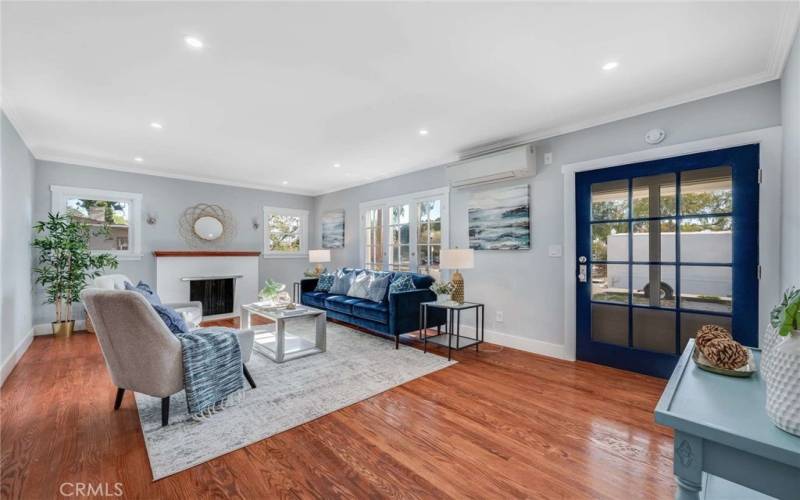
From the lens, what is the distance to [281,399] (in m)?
2.57

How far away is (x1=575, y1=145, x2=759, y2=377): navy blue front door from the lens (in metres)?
2.62

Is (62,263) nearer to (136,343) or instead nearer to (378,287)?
(136,343)

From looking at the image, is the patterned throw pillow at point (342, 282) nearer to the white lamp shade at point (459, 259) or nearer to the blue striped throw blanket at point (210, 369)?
the white lamp shade at point (459, 259)

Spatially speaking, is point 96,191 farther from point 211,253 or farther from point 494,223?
point 494,223

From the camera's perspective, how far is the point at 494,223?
414 centimetres

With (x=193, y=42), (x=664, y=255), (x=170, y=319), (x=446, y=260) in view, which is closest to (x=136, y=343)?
(x=170, y=319)

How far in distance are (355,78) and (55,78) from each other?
7.24ft

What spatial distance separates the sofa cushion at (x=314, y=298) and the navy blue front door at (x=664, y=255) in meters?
3.48

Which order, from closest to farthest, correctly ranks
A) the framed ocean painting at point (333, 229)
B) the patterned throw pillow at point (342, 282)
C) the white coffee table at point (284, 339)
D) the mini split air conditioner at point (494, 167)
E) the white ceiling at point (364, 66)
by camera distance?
the white ceiling at point (364, 66) < the white coffee table at point (284, 339) < the mini split air conditioner at point (494, 167) < the patterned throw pillow at point (342, 282) < the framed ocean painting at point (333, 229)

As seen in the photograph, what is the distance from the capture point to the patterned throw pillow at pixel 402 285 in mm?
4309

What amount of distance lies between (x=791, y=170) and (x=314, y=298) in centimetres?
513

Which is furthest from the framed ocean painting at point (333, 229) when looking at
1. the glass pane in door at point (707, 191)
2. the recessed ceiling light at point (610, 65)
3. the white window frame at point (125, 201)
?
the glass pane in door at point (707, 191)

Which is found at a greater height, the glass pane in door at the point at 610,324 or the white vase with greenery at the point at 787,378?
the white vase with greenery at the point at 787,378

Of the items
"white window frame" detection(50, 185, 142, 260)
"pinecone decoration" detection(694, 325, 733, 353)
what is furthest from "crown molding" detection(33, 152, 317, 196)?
"pinecone decoration" detection(694, 325, 733, 353)
